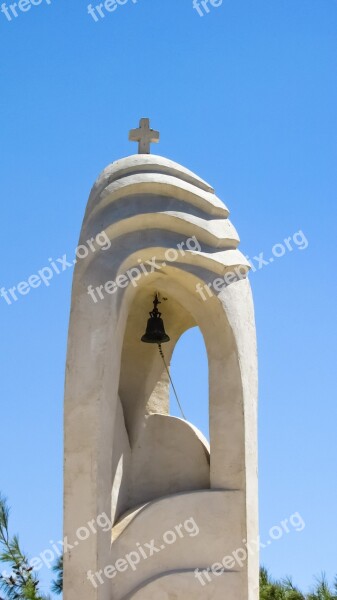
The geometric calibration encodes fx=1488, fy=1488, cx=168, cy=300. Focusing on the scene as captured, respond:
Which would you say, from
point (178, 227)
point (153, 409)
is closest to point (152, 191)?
point (178, 227)

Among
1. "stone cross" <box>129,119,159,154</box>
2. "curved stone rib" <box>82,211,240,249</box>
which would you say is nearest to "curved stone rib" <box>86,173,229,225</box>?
"curved stone rib" <box>82,211,240,249</box>

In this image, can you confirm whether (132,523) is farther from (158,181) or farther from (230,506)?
(158,181)

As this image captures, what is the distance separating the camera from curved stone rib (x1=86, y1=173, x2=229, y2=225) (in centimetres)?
1566

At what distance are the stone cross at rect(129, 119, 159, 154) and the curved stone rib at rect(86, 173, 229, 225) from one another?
2.21ft

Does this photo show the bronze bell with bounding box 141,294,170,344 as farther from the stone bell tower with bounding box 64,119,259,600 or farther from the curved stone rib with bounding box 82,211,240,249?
the curved stone rib with bounding box 82,211,240,249

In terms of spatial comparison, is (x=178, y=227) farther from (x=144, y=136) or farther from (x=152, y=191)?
(x=144, y=136)

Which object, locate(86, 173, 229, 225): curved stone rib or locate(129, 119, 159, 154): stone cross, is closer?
locate(86, 173, 229, 225): curved stone rib

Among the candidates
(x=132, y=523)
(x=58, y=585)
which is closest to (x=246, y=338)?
(x=132, y=523)

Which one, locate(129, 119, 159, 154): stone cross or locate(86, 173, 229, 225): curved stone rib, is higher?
locate(129, 119, 159, 154): stone cross

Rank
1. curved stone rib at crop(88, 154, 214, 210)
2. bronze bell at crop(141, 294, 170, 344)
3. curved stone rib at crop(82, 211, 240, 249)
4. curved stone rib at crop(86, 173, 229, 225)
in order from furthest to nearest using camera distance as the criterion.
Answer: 1. bronze bell at crop(141, 294, 170, 344)
2. curved stone rib at crop(88, 154, 214, 210)
3. curved stone rib at crop(86, 173, 229, 225)
4. curved stone rib at crop(82, 211, 240, 249)

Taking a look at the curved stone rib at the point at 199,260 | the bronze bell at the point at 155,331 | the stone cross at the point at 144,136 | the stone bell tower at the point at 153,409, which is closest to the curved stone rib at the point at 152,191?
the stone bell tower at the point at 153,409

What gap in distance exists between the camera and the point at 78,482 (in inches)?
580

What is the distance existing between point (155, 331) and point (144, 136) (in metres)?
2.17

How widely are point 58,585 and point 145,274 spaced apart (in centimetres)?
579
